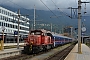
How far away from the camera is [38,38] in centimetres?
3281

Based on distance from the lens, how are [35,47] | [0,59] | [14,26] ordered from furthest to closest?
[14,26]
[35,47]
[0,59]

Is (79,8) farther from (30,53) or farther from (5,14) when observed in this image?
(5,14)

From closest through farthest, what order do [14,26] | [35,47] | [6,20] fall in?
[35,47] < [6,20] < [14,26]

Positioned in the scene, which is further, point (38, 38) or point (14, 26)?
point (14, 26)

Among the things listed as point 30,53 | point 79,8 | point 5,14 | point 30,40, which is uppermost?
point 5,14

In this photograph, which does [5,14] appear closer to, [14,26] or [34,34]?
[14,26]

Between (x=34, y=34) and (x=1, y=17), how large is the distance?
66.6 metres

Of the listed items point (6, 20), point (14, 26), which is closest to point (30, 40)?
point (6, 20)

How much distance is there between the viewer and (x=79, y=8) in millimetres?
35156

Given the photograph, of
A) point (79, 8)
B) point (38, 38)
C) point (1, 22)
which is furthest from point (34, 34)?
point (1, 22)

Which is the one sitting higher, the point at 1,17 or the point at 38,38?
the point at 1,17

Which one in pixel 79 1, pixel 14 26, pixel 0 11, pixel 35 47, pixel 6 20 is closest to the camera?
pixel 35 47

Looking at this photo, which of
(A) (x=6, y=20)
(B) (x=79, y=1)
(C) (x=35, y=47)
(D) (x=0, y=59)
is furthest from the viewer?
(A) (x=6, y=20)

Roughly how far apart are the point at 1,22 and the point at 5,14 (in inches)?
276
